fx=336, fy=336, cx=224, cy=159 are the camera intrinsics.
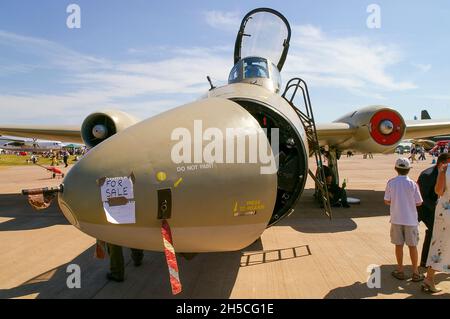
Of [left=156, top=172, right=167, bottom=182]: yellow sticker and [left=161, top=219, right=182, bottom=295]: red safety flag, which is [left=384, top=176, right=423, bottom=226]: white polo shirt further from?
[left=156, top=172, right=167, bottom=182]: yellow sticker

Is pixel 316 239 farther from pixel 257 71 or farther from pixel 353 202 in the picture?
pixel 353 202

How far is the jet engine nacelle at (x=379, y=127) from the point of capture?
886 cm

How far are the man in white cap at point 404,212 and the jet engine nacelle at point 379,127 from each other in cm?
461

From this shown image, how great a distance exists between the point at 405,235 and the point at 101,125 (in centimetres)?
701

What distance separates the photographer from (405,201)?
4.53 meters

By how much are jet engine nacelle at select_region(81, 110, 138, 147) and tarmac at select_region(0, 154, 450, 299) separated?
2.30 metres

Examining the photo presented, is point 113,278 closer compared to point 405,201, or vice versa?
point 405,201

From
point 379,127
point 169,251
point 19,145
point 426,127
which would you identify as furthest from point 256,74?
point 19,145

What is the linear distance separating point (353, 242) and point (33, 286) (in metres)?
5.34

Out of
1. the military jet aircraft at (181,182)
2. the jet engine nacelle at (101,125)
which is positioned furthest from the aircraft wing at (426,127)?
the military jet aircraft at (181,182)

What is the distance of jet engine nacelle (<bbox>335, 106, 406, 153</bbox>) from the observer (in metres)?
8.86

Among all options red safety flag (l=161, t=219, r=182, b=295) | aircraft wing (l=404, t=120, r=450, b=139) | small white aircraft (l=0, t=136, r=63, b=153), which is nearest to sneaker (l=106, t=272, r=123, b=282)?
red safety flag (l=161, t=219, r=182, b=295)

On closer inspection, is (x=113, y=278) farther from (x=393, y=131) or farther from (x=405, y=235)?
(x=393, y=131)
